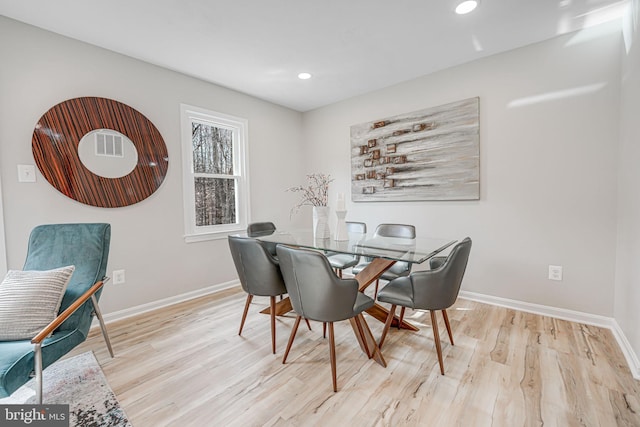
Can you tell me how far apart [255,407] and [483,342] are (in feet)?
5.73

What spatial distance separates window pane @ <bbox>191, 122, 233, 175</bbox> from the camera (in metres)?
3.30

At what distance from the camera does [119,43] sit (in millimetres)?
2453

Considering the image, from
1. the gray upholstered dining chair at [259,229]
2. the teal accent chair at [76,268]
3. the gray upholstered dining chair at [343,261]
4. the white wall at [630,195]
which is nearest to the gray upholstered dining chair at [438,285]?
the gray upholstered dining chair at [343,261]

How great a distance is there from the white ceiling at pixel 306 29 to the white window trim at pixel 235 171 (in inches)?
18.7

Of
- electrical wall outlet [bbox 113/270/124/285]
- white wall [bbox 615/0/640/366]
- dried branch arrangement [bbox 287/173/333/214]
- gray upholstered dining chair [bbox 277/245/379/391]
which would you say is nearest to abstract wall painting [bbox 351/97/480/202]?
dried branch arrangement [bbox 287/173/333/214]

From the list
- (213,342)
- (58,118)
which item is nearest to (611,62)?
(213,342)

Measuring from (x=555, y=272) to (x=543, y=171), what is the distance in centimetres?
95

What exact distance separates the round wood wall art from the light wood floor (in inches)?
48.6

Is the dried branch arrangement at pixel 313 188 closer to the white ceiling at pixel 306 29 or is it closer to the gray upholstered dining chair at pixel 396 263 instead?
the gray upholstered dining chair at pixel 396 263

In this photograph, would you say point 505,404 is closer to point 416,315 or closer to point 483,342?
point 483,342

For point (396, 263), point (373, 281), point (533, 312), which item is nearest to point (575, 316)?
point (533, 312)

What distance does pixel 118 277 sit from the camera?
8.59 feet

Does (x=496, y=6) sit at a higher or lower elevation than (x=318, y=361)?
higher

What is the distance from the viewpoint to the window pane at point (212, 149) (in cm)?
330
